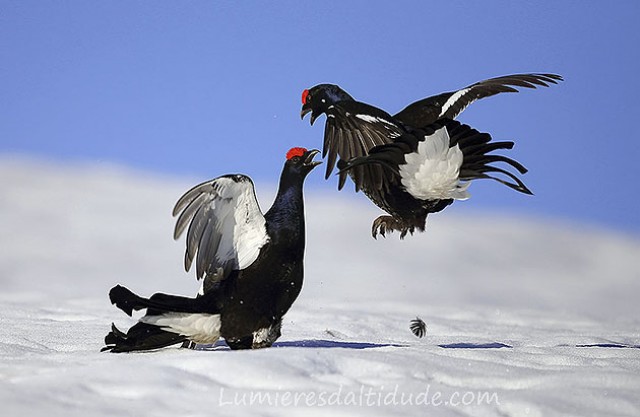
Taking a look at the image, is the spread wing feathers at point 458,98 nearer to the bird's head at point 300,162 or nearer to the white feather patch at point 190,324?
the bird's head at point 300,162

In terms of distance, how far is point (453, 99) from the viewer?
523 cm

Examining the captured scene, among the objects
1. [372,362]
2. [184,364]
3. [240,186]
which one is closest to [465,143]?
[240,186]

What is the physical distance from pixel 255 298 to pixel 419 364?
2.88 feet

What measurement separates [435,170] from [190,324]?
1.49 meters

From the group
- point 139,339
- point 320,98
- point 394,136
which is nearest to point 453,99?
point 394,136

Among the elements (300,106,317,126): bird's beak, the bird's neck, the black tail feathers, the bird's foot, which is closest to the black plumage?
the bird's foot

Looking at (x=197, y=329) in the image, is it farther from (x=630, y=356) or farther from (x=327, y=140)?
(x=630, y=356)

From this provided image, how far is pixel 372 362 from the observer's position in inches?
130

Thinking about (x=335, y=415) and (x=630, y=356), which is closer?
(x=335, y=415)

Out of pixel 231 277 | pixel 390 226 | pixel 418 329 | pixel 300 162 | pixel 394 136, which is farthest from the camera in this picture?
pixel 390 226

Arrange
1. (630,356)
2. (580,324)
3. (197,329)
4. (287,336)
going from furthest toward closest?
(580,324) → (287,336) → (630,356) → (197,329)

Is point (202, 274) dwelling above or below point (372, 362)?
above

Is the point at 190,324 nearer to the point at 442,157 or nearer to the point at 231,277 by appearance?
the point at 231,277

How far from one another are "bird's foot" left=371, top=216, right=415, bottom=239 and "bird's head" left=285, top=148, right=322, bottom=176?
104 cm
